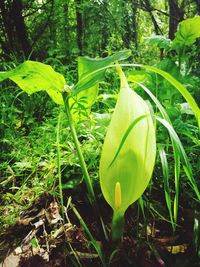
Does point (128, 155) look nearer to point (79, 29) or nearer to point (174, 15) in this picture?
point (79, 29)

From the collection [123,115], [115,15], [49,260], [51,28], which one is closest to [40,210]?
[49,260]

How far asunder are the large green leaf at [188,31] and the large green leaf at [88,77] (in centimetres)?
70

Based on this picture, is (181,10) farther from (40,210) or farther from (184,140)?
(40,210)

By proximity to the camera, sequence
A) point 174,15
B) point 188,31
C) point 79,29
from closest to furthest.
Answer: point 188,31 → point 79,29 → point 174,15

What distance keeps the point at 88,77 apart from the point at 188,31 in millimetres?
854

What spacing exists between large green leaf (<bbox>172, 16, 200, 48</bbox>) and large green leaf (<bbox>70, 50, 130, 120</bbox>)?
2.28 feet

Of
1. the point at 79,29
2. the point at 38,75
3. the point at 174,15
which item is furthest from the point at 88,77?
the point at 174,15

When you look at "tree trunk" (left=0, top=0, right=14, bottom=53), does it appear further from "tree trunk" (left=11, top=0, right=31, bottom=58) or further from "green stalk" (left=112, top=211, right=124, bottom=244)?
"green stalk" (left=112, top=211, right=124, bottom=244)

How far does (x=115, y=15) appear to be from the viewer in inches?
109

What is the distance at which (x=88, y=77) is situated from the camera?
67 centimetres

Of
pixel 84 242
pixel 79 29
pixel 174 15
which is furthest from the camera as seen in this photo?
pixel 174 15

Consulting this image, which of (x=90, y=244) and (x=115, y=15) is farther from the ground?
(x=115, y=15)

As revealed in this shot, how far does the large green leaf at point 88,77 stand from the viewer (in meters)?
0.68

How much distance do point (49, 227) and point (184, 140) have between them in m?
0.62
